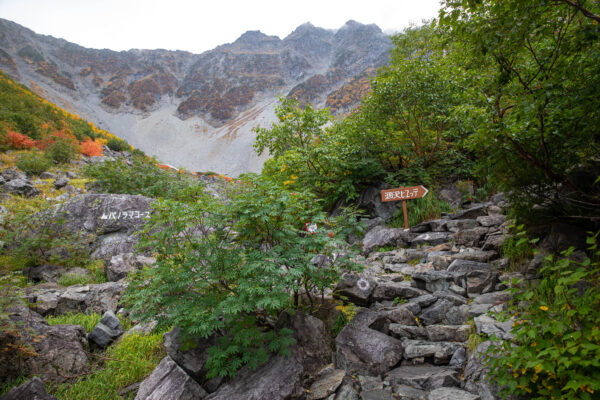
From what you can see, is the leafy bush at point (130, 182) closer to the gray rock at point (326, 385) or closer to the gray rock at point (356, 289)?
the gray rock at point (356, 289)

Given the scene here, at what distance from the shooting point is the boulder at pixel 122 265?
239 inches

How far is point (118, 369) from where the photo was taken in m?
3.57

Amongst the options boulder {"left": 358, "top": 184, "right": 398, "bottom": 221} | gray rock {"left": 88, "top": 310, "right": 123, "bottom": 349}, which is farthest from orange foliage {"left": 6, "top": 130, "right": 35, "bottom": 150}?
boulder {"left": 358, "top": 184, "right": 398, "bottom": 221}

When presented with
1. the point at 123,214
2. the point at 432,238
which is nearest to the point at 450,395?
the point at 432,238

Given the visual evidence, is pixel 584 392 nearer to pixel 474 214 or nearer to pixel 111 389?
pixel 111 389

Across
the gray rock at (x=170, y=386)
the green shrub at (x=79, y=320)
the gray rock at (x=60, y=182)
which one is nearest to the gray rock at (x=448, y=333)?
the gray rock at (x=170, y=386)

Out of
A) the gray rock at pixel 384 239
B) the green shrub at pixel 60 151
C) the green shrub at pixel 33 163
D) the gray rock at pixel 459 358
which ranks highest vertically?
the green shrub at pixel 60 151

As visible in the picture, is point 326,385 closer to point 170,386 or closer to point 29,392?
point 170,386

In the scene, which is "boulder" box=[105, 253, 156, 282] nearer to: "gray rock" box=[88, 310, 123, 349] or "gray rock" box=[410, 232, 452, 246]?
"gray rock" box=[88, 310, 123, 349]

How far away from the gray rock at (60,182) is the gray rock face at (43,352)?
896 cm

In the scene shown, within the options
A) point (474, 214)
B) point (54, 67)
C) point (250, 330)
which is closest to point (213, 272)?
point (250, 330)

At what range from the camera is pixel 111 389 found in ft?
10.8

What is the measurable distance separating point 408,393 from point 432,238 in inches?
162

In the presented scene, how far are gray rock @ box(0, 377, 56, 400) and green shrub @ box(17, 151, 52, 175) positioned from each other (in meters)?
12.0
